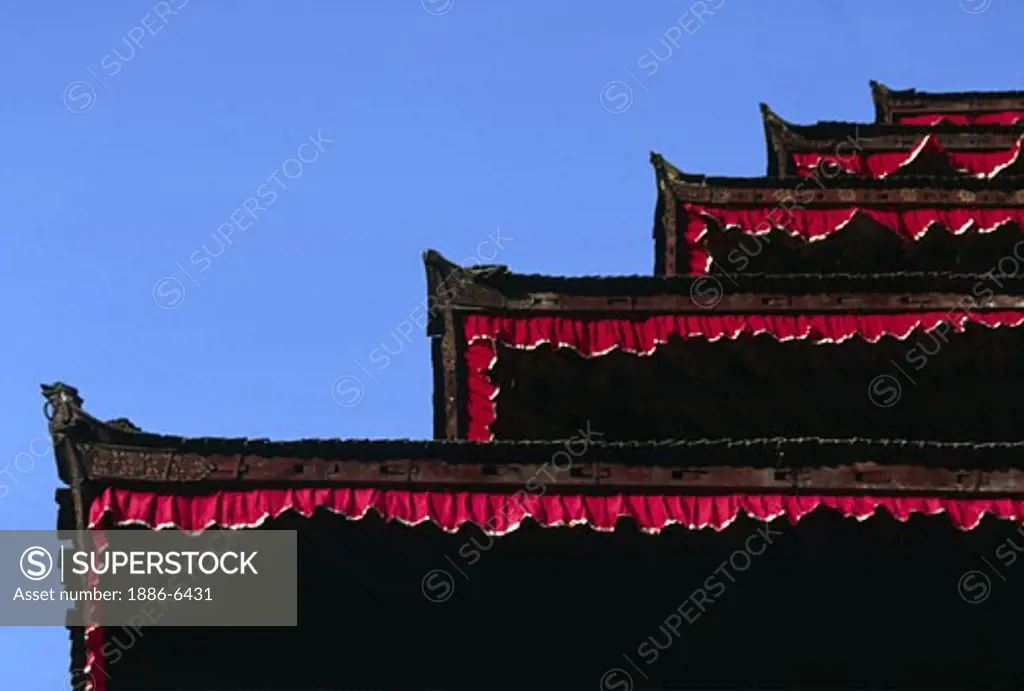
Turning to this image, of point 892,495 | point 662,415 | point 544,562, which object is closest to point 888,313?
point 662,415

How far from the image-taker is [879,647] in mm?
19141

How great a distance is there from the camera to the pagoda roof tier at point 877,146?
91.1 ft

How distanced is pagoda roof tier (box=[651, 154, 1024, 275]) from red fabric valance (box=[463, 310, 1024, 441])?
227cm

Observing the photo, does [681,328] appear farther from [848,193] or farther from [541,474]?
[541,474]

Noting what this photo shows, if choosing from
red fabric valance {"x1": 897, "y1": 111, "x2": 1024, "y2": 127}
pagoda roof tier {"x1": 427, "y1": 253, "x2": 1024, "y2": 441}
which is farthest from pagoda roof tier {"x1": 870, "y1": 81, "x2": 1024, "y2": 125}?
pagoda roof tier {"x1": 427, "y1": 253, "x2": 1024, "y2": 441}

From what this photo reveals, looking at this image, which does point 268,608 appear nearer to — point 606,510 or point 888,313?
point 606,510

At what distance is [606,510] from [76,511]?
196 inches

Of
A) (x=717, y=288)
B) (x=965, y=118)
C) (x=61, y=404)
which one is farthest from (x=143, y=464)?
(x=965, y=118)

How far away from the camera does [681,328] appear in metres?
22.2

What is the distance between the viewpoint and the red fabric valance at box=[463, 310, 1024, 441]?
72.3 ft

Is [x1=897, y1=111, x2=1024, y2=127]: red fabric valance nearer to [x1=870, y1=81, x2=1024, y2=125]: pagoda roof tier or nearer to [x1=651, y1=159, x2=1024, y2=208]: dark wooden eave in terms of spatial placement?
[x1=870, y1=81, x2=1024, y2=125]: pagoda roof tier

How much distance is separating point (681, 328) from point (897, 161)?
6.98m

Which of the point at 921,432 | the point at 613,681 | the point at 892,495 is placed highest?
the point at 921,432

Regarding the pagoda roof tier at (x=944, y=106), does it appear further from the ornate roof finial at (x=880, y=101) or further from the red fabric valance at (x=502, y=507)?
the red fabric valance at (x=502, y=507)
